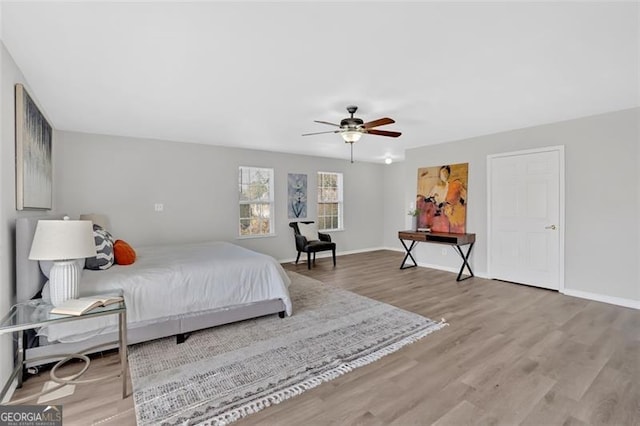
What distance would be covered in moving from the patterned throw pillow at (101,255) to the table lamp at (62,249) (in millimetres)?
784

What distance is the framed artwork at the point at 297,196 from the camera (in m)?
6.23

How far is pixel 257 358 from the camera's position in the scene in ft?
7.89

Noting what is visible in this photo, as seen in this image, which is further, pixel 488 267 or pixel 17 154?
pixel 488 267

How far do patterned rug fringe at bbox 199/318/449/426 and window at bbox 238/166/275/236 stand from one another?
3.88 m

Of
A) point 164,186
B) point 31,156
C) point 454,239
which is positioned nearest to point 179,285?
point 31,156

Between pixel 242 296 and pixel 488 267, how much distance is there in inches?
159

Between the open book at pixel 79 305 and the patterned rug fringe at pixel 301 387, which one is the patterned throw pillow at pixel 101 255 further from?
the patterned rug fringe at pixel 301 387

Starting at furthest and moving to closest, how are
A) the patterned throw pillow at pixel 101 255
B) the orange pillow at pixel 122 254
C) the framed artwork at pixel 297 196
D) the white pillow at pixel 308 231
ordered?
the framed artwork at pixel 297 196, the white pillow at pixel 308 231, the orange pillow at pixel 122 254, the patterned throw pillow at pixel 101 255

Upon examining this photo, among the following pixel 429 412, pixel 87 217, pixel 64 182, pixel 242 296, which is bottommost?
pixel 429 412

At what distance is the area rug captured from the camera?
186 cm

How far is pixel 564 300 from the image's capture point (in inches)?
150

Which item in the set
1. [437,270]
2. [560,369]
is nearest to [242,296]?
[560,369]

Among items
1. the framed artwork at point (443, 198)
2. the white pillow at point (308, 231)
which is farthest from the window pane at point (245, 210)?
the framed artwork at point (443, 198)

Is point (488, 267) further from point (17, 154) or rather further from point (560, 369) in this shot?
point (17, 154)
